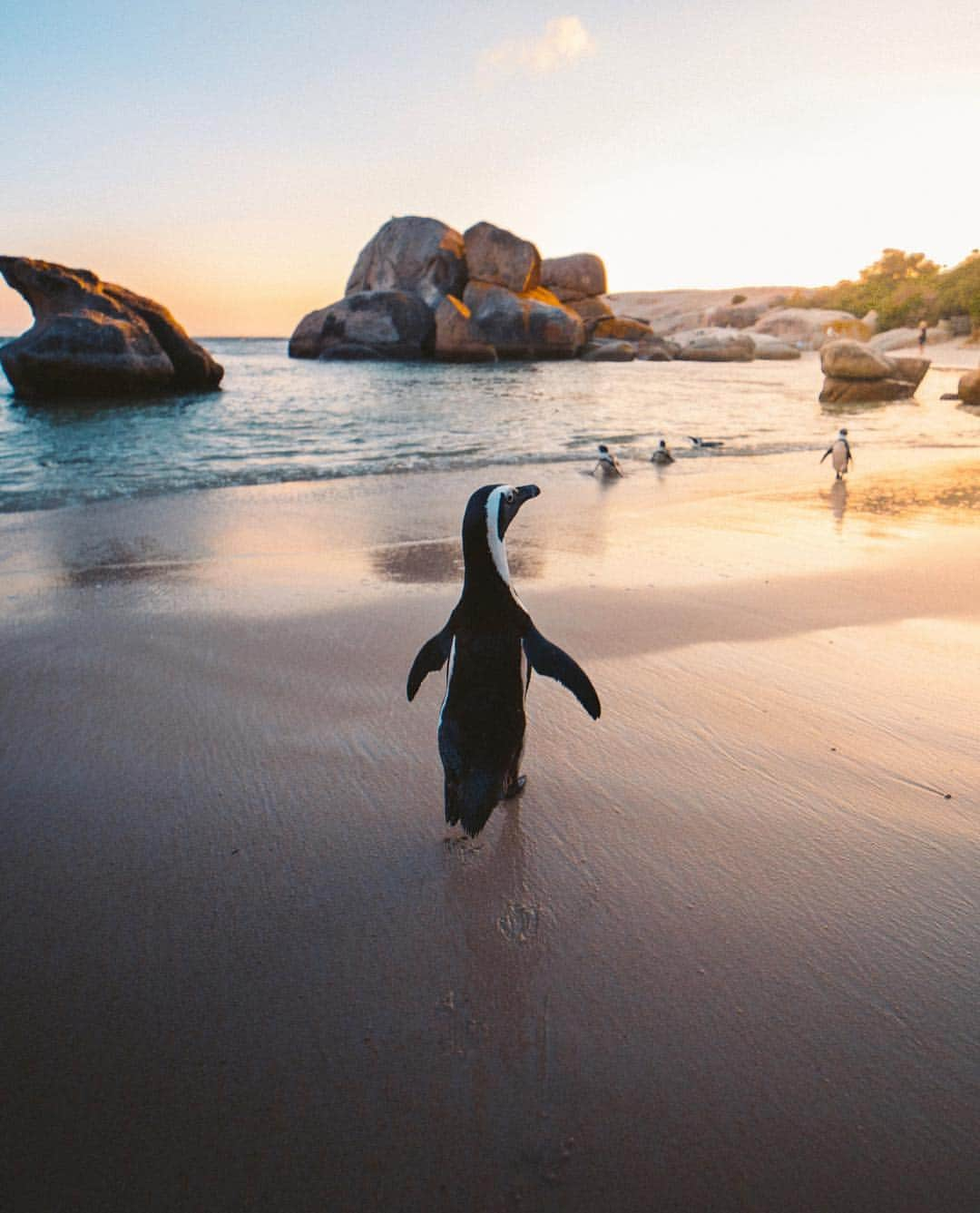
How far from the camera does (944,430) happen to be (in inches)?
567

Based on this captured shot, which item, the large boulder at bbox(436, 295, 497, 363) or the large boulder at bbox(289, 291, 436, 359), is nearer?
the large boulder at bbox(436, 295, 497, 363)

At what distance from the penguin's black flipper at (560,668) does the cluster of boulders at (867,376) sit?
22.1 meters

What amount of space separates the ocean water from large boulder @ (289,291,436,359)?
27.6m

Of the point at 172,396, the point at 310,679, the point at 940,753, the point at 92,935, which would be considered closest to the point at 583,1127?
the point at 92,935

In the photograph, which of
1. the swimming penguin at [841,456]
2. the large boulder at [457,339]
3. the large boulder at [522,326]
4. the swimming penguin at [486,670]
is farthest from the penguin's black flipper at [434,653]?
the large boulder at [522,326]

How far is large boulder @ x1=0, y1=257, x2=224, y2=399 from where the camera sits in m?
23.7

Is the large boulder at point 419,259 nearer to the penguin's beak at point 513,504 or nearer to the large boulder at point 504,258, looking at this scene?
the large boulder at point 504,258

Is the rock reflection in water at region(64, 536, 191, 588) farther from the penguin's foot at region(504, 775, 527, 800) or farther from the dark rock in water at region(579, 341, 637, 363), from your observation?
the dark rock in water at region(579, 341, 637, 363)

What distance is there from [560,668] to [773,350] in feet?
205

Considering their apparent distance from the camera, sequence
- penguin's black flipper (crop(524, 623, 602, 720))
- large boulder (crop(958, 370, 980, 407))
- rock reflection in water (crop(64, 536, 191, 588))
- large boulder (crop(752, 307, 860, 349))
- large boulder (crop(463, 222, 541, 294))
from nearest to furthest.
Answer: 1. penguin's black flipper (crop(524, 623, 602, 720))
2. rock reflection in water (crop(64, 536, 191, 588))
3. large boulder (crop(958, 370, 980, 407))
4. large boulder (crop(463, 222, 541, 294))
5. large boulder (crop(752, 307, 860, 349))

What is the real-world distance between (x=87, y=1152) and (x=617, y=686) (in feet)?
7.95

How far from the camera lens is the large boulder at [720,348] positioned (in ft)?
185

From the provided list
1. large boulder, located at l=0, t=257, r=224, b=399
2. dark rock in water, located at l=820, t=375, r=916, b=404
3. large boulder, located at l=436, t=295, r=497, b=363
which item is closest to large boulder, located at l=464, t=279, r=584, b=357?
large boulder, located at l=436, t=295, r=497, b=363

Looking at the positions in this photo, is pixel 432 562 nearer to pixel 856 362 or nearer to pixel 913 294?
pixel 856 362
